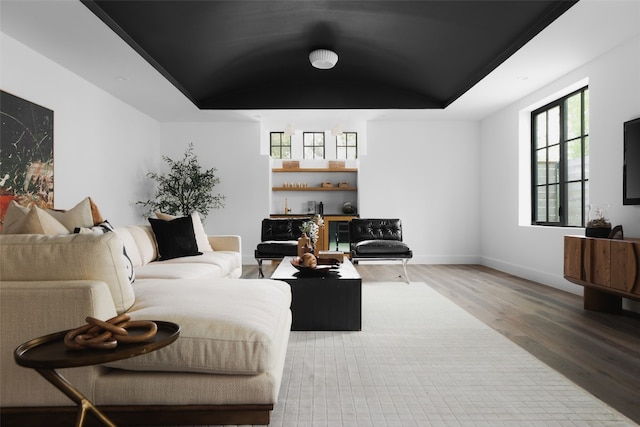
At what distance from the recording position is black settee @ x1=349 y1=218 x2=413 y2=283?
18.6 feet

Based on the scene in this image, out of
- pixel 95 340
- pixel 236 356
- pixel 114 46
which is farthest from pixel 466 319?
pixel 114 46

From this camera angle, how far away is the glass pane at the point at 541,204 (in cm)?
598

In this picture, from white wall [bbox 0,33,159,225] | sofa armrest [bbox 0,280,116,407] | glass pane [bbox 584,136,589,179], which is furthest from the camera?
glass pane [bbox 584,136,589,179]

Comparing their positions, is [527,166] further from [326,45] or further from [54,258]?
[54,258]

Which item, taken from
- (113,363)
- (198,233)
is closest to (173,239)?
(198,233)

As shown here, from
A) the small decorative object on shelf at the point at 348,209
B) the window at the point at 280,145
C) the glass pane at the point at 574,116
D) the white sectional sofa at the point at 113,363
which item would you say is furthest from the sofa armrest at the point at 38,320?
the window at the point at 280,145

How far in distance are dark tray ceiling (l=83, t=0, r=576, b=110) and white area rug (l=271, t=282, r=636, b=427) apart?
9.38ft

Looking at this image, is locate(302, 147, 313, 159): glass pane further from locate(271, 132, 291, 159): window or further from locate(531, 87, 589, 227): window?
locate(531, 87, 589, 227): window

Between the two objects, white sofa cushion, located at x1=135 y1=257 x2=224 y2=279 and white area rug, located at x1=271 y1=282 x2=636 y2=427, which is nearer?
white area rug, located at x1=271 y1=282 x2=636 y2=427

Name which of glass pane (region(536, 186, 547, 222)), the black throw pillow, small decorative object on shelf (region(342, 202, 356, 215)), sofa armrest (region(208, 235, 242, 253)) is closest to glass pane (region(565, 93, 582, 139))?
glass pane (region(536, 186, 547, 222))

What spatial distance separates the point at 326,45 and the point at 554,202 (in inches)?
144

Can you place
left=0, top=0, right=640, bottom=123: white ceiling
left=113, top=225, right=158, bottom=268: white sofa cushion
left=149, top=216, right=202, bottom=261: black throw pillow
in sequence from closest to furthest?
left=0, top=0, right=640, bottom=123: white ceiling < left=113, top=225, right=158, bottom=268: white sofa cushion < left=149, top=216, right=202, bottom=261: black throw pillow

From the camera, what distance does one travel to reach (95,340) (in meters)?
1.24

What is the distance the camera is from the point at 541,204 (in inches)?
240
